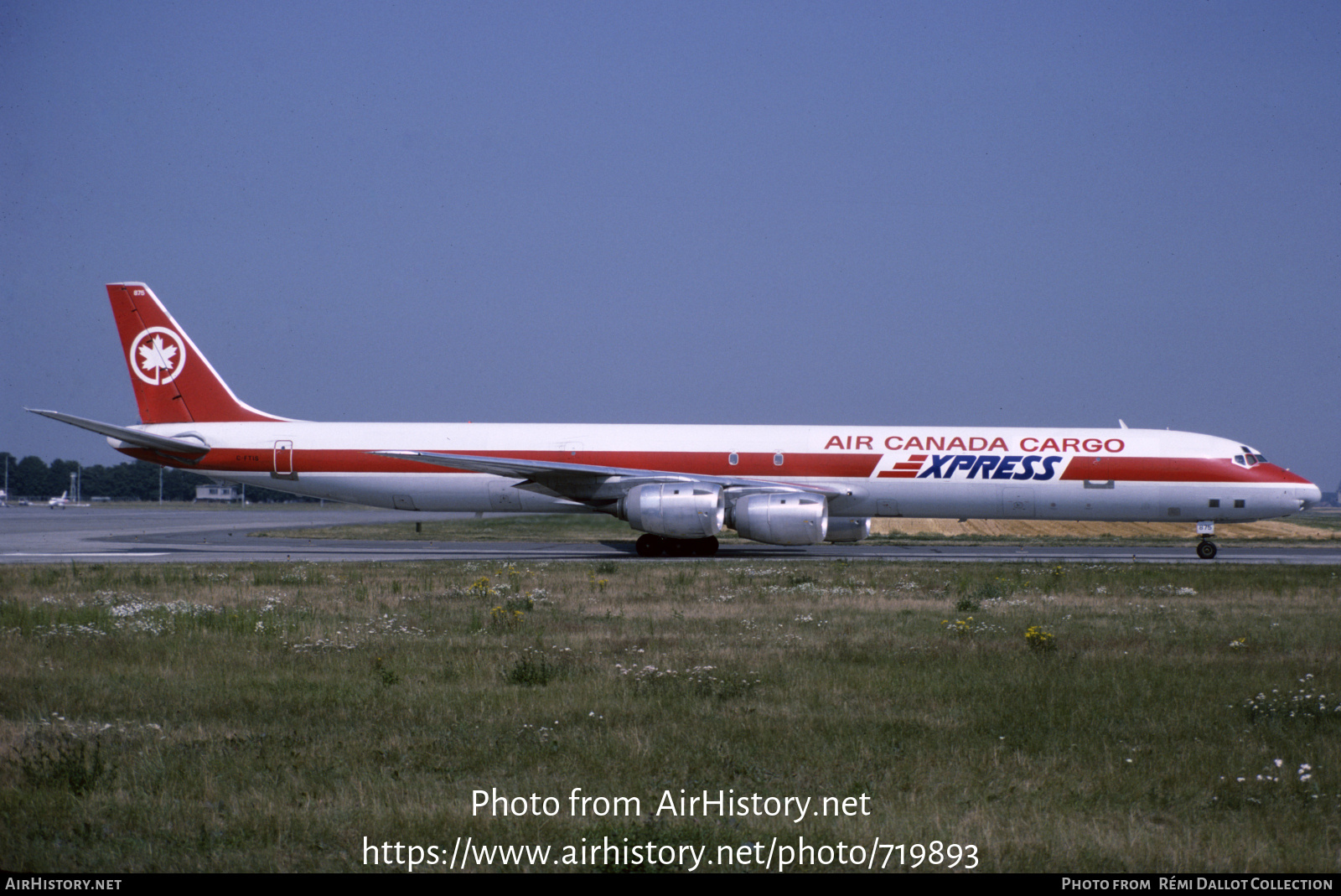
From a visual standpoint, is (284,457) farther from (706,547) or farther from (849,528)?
(849,528)

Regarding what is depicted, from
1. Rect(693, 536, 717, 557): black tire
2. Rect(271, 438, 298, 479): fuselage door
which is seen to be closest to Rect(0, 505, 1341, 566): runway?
Rect(693, 536, 717, 557): black tire

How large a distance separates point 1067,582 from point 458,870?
16.6m

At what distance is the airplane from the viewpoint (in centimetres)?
2819

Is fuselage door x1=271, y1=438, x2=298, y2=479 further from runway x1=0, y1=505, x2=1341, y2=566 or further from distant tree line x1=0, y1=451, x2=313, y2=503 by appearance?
distant tree line x1=0, y1=451, x2=313, y2=503

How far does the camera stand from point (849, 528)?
30156 mm

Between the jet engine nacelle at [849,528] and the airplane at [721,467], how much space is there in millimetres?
53

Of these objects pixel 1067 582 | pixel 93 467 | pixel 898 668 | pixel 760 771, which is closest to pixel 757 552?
pixel 1067 582

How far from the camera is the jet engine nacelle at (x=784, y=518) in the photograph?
25.6 m

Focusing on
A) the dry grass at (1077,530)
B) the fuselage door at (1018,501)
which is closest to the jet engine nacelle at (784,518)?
the fuselage door at (1018,501)

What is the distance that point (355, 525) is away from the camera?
48.4 meters

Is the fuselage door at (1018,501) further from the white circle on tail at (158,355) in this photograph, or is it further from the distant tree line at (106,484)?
the distant tree line at (106,484)

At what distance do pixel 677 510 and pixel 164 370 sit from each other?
16.2 metres

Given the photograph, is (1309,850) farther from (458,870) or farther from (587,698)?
(587,698)

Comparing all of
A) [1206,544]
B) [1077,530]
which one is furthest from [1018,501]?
[1077,530]
